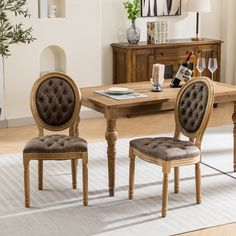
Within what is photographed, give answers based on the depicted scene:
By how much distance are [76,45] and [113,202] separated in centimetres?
310

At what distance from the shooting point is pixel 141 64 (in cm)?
790

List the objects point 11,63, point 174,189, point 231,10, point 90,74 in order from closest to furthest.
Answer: point 174,189, point 11,63, point 90,74, point 231,10

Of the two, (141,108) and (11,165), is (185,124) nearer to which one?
(141,108)

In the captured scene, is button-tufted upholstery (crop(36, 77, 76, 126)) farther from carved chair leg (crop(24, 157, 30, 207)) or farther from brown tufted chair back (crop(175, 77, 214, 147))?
brown tufted chair back (crop(175, 77, 214, 147))

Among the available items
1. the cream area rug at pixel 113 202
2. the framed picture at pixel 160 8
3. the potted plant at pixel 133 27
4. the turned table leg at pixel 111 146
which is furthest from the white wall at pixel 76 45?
the turned table leg at pixel 111 146

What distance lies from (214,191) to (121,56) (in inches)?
123

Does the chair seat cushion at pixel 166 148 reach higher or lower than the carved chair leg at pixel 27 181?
higher

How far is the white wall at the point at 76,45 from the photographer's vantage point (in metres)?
7.38

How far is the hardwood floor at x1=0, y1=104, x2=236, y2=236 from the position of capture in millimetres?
6863

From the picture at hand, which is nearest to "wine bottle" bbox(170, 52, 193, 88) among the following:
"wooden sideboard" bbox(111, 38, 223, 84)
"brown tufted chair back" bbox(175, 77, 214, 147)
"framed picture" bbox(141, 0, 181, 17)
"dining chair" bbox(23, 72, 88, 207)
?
"brown tufted chair back" bbox(175, 77, 214, 147)

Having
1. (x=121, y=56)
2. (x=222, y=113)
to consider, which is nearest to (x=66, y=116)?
(x=121, y=56)

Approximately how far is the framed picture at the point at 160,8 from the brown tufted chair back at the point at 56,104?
129 inches

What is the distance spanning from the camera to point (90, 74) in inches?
309

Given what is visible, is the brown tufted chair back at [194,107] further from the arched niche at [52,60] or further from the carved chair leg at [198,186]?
the arched niche at [52,60]
